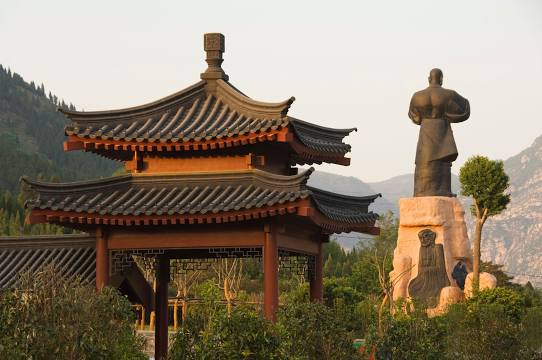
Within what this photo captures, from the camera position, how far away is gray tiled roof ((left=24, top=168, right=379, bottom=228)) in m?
17.8

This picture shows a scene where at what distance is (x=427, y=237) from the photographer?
38.5 meters

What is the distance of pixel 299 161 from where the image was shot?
821 inches

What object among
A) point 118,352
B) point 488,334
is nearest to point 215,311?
point 118,352

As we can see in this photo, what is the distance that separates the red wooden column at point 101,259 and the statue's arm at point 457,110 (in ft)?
75.8

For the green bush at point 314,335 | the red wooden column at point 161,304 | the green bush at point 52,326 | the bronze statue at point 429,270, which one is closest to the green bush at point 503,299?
the bronze statue at point 429,270

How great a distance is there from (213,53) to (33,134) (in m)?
134

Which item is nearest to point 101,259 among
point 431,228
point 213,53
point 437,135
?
point 213,53

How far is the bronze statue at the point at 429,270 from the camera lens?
38156 mm

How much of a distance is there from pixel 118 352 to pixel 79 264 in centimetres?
713

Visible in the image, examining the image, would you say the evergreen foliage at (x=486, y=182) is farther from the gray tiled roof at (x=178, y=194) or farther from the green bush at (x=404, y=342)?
the green bush at (x=404, y=342)

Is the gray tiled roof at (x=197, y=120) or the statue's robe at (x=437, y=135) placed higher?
the statue's robe at (x=437, y=135)

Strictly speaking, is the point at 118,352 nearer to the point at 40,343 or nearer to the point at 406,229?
the point at 40,343

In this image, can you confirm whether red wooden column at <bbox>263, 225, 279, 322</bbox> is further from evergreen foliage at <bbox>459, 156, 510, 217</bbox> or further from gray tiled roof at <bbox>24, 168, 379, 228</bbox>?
evergreen foliage at <bbox>459, 156, 510, 217</bbox>

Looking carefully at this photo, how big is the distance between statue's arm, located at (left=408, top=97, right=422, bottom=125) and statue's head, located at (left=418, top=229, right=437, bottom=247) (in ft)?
15.5
